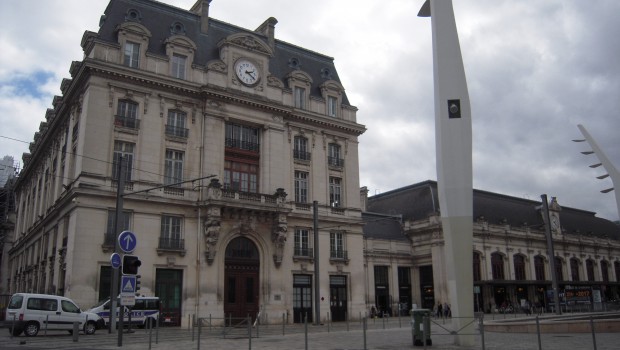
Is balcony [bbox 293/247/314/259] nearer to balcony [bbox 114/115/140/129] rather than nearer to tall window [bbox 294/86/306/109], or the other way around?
tall window [bbox 294/86/306/109]

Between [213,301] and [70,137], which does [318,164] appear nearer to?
[213,301]

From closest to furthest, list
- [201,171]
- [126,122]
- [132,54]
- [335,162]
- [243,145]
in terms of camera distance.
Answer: [126,122]
[132,54]
[201,171]
[243,145]
[335,162]

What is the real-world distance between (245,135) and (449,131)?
76.6 ft

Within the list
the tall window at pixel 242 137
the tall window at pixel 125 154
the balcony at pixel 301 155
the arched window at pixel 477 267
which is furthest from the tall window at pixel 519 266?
the tall window at pixel 125 154

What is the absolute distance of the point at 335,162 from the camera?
47344 millimetres

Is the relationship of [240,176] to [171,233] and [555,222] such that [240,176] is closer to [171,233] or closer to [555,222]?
[171,233]

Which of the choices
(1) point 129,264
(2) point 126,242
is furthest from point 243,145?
(1) point 129,264

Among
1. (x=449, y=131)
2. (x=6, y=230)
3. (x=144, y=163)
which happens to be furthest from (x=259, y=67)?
(x=6, y=230)

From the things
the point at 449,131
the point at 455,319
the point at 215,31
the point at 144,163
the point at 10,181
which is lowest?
the point at 455,319

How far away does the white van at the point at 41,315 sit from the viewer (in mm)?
26547

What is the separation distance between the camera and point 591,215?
90875mm

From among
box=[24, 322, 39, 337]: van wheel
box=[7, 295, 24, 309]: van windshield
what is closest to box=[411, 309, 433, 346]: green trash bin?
box=[24, 322, 39, 337]: van wheel

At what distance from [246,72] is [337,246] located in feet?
51.5

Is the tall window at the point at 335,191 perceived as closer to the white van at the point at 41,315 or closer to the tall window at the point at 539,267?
the white van at the point at 41,315
